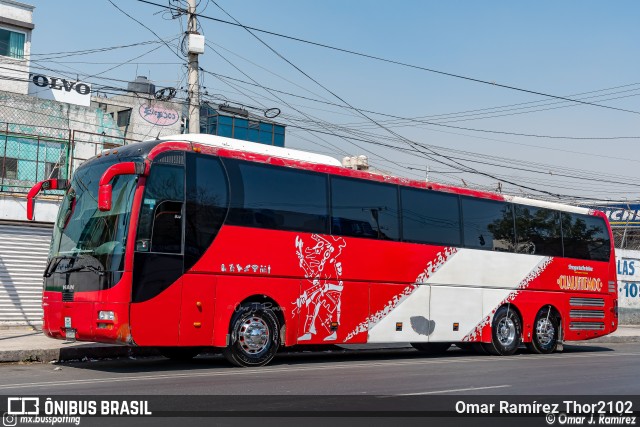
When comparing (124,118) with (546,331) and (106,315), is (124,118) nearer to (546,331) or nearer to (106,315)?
(546,331)

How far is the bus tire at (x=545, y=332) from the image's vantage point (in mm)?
18823

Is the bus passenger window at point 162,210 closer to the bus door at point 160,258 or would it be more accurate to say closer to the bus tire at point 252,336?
the bus door at point 160,258

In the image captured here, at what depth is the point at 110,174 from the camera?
11.7 m

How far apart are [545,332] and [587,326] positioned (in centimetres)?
154

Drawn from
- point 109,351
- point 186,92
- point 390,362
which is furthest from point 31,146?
point 390,362

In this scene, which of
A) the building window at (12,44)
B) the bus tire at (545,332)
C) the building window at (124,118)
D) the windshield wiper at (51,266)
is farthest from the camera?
the building window at (124,118)

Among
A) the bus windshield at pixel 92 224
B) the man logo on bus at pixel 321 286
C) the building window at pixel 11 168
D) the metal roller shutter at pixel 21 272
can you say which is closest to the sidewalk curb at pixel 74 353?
the bus windshield at pixel 92 224

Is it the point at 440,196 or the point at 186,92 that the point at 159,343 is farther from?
the point at 186,92

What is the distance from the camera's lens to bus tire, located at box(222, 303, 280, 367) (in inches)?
523

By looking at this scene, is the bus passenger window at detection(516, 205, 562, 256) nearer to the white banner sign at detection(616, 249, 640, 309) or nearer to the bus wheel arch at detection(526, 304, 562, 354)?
the bus wheel arch at detection(526, 304, 562, 354)

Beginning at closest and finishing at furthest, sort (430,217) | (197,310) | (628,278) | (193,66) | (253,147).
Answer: (197,310) < (253,147) < (430,217) < (193,66) < (628,278)

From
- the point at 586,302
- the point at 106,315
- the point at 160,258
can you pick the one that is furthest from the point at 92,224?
the point at 586,302

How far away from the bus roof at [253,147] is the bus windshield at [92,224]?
4.18 feet

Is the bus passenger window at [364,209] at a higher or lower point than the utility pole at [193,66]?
lower
